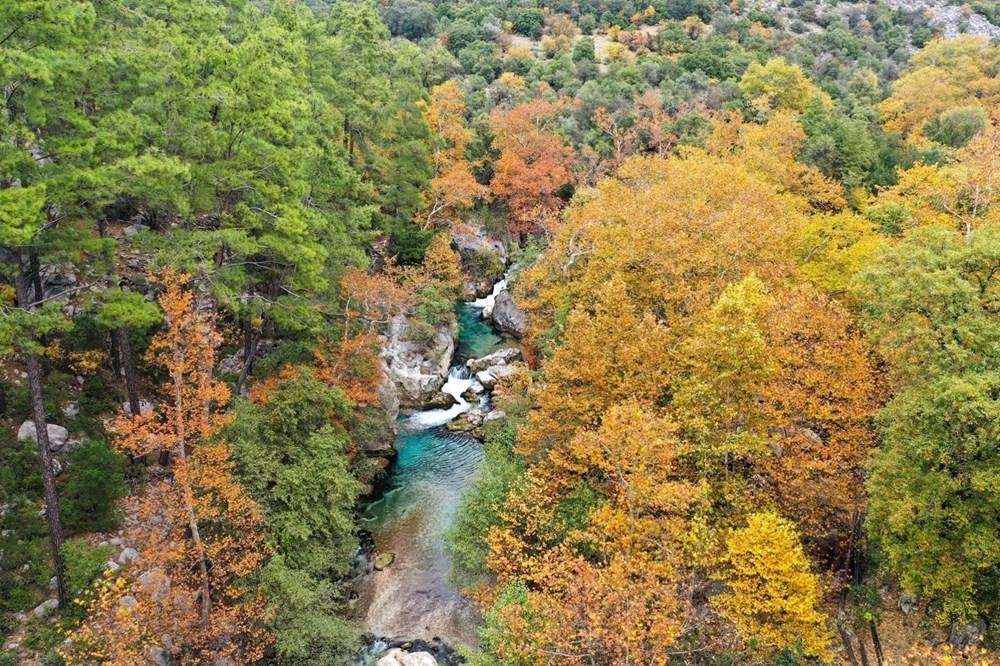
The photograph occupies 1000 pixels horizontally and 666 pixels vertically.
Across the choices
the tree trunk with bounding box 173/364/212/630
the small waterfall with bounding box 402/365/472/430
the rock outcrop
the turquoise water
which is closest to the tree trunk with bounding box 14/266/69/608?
the tree trunk with bounding box 173/364/212/630

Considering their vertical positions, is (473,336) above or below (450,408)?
below

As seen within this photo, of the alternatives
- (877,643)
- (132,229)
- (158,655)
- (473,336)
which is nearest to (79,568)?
(158,655)

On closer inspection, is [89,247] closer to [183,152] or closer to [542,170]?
[183,152]

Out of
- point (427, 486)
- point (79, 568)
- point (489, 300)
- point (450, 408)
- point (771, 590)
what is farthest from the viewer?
point (489, 300)

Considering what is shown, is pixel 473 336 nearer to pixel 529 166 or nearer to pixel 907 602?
pixel 529 166

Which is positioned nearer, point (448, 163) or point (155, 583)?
point (155, 583)

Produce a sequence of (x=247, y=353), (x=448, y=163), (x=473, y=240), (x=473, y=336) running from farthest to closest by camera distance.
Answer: (x=473, y=240)
(x=448, y=163)
(x=473, y=336)
(x=247, y=353)

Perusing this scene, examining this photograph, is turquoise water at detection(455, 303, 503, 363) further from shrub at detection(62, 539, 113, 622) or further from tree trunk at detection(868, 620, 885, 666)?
tree trunk at detection(868, 620, 885, 666)

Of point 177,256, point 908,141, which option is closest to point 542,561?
point 177,256

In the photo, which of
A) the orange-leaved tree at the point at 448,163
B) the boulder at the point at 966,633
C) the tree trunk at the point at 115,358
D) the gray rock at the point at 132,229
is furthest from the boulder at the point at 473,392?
the boulder at the point at 966,633
